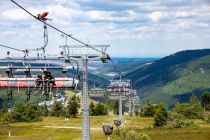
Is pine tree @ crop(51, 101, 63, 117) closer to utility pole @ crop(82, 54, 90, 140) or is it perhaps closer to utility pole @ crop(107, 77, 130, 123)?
utility pole @ crop(107, 77, 130, 123)

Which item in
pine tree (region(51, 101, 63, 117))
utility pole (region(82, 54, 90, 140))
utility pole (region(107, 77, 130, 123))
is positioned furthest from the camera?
pine tree (region(51, 101, 63, 117))

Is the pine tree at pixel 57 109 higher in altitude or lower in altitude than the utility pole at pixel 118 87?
lower

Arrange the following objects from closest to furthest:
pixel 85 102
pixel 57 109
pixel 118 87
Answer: pixel 85 102
pixel 118 87
pixel 57 109

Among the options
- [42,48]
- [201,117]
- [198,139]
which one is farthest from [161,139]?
[201,117]

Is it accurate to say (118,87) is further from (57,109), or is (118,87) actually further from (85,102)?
(85,102)


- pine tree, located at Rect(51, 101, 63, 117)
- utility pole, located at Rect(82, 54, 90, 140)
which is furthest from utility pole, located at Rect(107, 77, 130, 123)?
utility pole, located at Rect(82, 54, 90, 140)

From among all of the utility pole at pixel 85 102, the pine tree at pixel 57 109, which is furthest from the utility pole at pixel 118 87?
the utility pole at pixel 85 102

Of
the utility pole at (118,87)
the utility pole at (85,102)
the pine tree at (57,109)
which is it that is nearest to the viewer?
the utility pole at (85,102)

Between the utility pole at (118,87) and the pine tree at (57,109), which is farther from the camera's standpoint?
the pine tree at (57,109)

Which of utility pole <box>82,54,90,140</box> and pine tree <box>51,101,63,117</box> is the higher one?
utility pole <box>82,54,90,140</box>

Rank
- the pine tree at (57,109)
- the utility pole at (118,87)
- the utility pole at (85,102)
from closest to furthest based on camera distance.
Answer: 1. the utility pole at (85,102)
2. the utility pole at (118,87)
3. the pine tree at (57,109)

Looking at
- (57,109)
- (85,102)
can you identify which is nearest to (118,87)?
(57,109)

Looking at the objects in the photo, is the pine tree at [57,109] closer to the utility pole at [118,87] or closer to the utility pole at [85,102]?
the utility pole at [118,87]

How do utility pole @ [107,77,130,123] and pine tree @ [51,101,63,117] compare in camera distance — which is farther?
pine tree @ [51,101,63,117]
